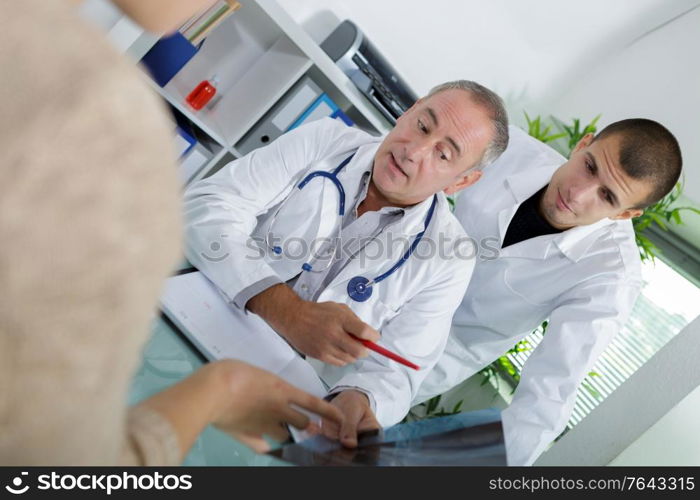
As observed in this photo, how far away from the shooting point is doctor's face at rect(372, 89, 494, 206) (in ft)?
4.99

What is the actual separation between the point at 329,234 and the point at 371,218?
12 cm

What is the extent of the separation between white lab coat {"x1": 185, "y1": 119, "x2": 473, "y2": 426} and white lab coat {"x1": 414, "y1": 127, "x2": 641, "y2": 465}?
0.34m

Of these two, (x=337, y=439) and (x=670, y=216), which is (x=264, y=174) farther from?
(x=670, y=216)

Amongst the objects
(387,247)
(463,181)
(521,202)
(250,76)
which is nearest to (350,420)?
(387,247)

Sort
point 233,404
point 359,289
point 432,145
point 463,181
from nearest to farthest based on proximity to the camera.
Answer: point 233,404, point 359,289, point 432,145, point 463,181

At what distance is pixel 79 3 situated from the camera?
1.61 ft

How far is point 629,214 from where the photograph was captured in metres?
1.89

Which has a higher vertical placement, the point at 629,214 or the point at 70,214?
the point at 70,214

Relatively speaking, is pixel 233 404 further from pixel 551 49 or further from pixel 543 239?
pixel 551 49

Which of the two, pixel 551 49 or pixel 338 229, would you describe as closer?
pixel 338 229

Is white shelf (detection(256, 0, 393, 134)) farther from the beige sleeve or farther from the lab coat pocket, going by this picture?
the beige sleeve

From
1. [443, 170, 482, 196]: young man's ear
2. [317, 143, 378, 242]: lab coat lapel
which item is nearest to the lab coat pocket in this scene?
[317, 143, 378, 242]: lab coat lapel

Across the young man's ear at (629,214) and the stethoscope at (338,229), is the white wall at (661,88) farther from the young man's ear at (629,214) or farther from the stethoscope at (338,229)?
the stethoscope at (338,229)
